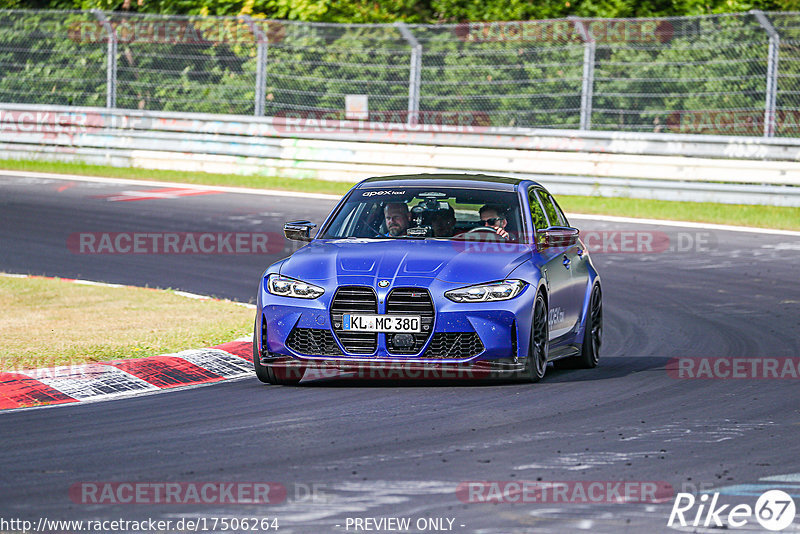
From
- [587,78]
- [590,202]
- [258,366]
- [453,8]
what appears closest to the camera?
[258,366]

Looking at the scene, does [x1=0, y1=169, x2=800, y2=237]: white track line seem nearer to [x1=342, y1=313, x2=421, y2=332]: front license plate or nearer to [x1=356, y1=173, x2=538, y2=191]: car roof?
[x1=356, y1=173, x2=538, y2=191]: car roof

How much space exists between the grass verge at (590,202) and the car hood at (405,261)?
11.5 meters

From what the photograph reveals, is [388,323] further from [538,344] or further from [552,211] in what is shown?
[552,211]

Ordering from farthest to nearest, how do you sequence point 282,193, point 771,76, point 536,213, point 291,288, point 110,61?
1. point 110,61
2. point 282,193
3. point 771,76
4. point 536,213
5. point 291,288

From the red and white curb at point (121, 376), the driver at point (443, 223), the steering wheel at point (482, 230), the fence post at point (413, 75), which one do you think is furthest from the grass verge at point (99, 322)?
the fence post at point (413, 75)

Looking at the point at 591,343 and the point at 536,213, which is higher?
the point at 536,213

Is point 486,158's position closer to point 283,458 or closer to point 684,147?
point 684,147

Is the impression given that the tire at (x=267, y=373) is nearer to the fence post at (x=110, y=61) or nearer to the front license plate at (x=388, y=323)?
the front license plate at (x=388, y=323)

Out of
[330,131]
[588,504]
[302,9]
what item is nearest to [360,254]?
[588,504]

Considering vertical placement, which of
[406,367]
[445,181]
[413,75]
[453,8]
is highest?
[453,8]

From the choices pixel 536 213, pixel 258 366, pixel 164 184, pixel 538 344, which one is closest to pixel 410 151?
pixel 164 184

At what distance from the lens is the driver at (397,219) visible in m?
10.2

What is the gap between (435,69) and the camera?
78.7ft

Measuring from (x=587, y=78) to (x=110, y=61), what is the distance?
9.08 metres
